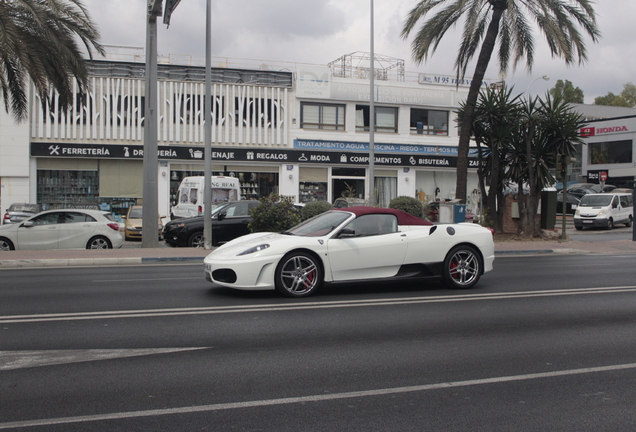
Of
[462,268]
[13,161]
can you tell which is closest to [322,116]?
[13,161]

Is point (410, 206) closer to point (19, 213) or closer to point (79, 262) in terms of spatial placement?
point (79, 262)

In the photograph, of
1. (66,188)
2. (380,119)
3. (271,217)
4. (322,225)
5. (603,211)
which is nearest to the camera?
(322,225)

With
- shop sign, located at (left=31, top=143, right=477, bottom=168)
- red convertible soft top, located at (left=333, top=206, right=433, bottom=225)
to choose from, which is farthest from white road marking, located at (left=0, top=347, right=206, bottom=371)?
shop sign, located at (left=31, top=143, right=477, bottom=168)

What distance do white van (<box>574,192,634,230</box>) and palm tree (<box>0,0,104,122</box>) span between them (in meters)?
24.9

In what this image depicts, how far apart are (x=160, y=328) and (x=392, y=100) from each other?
102 feet

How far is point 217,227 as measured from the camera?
18.1m

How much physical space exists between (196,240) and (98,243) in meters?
2.87

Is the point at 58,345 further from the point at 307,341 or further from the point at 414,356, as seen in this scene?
the point at 414,356

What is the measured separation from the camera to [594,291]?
9.91 meters

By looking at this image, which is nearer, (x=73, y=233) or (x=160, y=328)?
(x=160, y=328)

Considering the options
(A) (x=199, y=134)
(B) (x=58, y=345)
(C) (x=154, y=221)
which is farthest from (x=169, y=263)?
(A) (x=199, y=134)

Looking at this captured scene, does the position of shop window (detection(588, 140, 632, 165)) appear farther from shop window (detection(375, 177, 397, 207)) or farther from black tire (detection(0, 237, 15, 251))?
black tire (detection(0, 237, 15, 251))

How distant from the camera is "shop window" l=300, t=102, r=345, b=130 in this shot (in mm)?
34812

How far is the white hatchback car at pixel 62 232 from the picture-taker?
1639 cm
